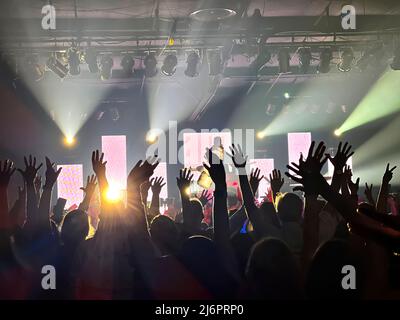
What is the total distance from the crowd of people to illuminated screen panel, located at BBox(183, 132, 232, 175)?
8.71 m

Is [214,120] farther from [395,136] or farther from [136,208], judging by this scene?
[136,208]

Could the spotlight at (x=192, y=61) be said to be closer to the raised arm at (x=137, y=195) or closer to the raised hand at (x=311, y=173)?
the raised arm at (x=137, y=195)

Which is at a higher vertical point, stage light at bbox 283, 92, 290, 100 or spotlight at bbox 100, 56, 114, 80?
stage light at bbox 283, 92, 290, 100

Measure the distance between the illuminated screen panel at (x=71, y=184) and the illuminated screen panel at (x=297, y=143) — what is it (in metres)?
5.45

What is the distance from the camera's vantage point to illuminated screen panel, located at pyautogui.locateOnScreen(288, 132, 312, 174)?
1231 centimetres

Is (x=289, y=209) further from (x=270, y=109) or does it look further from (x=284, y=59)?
(x=270, y=109)

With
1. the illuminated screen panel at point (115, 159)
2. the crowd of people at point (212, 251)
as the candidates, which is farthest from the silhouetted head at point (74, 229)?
the illuminated screen panel at point (115, 159)

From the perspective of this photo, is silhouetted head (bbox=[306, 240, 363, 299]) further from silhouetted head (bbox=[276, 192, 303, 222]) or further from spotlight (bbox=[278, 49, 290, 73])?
spotlight (bbox=[278, 49, 290, 73])

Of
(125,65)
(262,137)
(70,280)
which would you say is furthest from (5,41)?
(262,137)

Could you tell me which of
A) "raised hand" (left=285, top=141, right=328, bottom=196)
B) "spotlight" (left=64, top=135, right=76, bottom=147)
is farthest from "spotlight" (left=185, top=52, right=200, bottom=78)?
"raised hand" (left=285, top=141, right=328, bottom=196)

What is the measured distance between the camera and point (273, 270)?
1.97m

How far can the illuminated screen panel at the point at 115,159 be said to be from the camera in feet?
38.2

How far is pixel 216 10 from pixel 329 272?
5007 millimetres

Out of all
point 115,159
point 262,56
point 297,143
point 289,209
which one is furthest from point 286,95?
point 289,209
